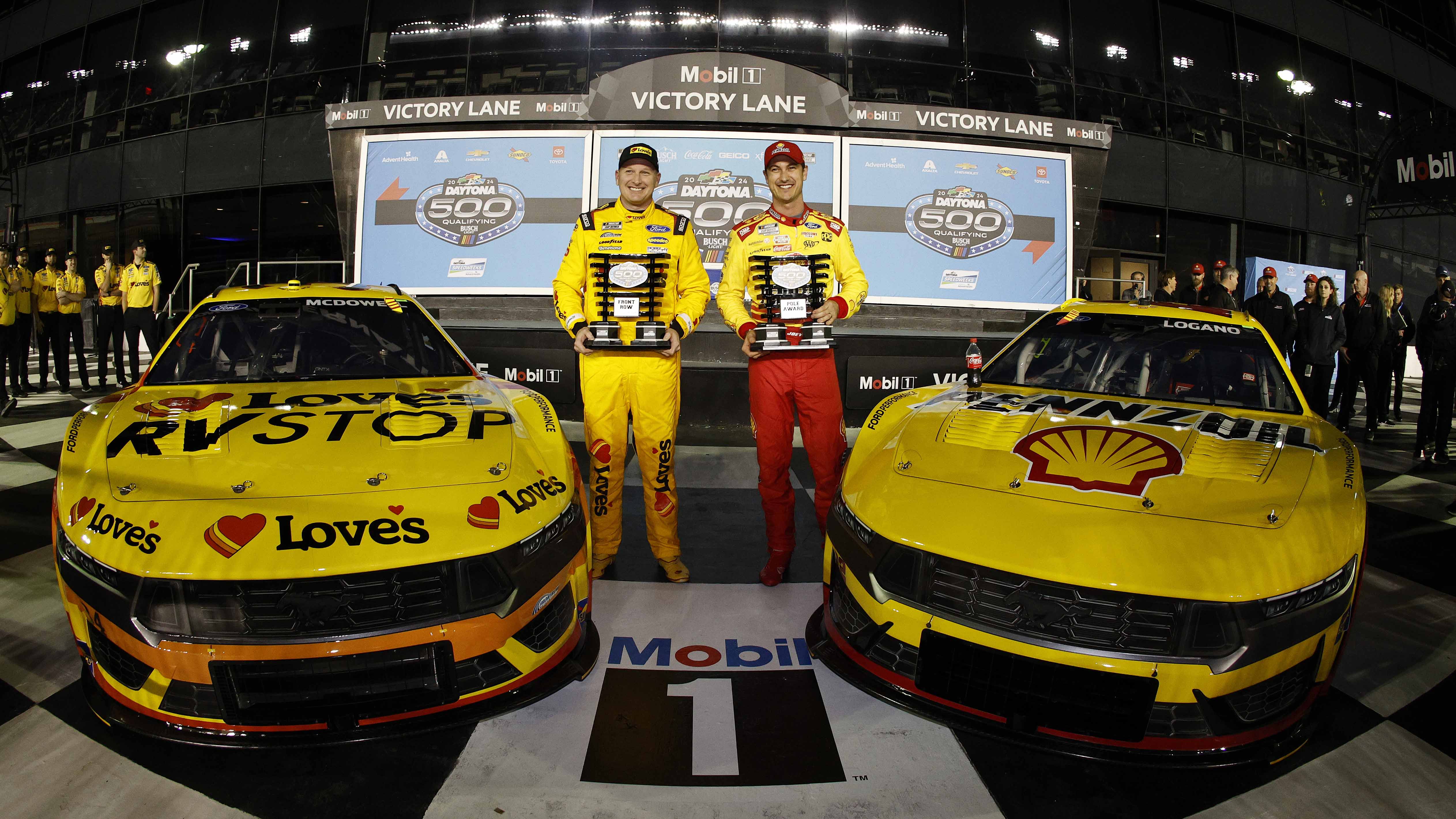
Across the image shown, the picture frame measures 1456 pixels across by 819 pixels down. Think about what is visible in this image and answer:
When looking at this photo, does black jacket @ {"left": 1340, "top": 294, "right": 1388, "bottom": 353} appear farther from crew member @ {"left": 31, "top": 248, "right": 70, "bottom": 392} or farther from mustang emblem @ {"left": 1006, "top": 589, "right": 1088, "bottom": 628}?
crew member @ {"left": 31, "top": 248, "right": 70, "bottom": 392}

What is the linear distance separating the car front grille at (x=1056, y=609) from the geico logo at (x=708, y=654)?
2.43ft

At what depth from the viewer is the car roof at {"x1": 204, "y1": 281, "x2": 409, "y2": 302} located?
3.03 m

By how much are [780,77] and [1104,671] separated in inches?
313

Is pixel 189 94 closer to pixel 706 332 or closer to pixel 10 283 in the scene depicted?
pixel 10 283

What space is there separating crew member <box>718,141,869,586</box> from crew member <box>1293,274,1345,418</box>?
→ 7013 mm

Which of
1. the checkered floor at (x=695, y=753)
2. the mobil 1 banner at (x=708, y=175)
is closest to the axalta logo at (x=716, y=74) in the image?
the mobil 1 banner at (x=708, y=175)

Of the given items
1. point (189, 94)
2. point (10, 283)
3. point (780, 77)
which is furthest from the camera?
point (189, 94)

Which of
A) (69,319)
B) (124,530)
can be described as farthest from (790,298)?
(69,319)

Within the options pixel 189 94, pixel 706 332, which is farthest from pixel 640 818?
pixel 189 94

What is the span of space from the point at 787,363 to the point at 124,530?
7.47ft

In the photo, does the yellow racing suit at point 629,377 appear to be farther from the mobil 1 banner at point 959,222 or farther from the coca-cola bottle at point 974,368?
the mobil 1 banner at point 959,222

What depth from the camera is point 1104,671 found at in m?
1.56

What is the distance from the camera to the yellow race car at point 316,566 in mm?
1604

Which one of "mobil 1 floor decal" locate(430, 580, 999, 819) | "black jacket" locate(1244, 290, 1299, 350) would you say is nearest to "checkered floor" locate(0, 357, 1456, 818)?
"mobil 1 floor decal" locate(430, 580, 999, 819)
